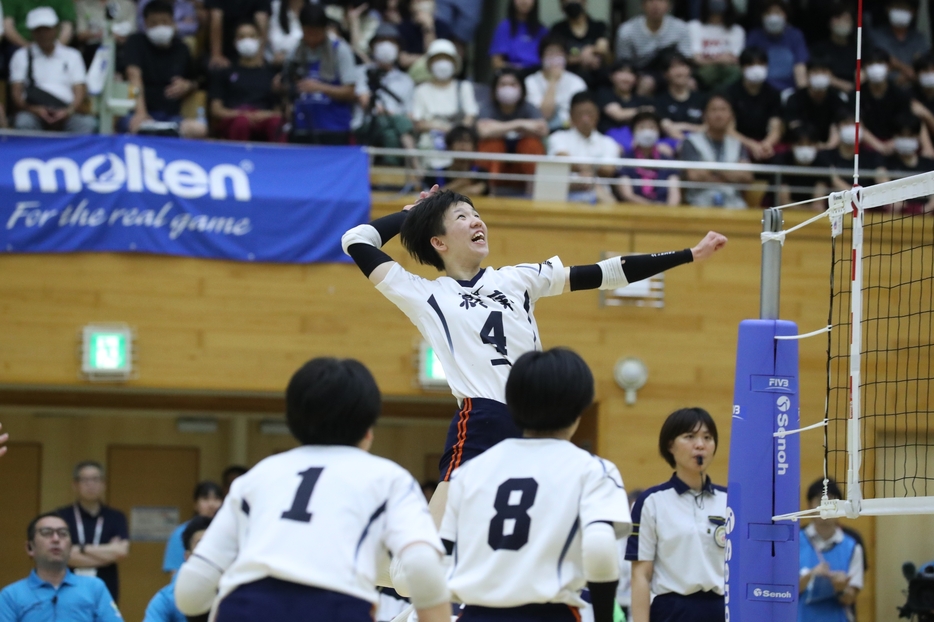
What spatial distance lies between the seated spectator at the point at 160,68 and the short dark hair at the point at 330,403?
957 cm

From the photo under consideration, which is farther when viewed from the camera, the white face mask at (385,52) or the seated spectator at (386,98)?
the white face mask at (385,52)

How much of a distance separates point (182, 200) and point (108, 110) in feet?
4.50

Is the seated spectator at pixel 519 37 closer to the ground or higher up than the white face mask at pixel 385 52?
higher up

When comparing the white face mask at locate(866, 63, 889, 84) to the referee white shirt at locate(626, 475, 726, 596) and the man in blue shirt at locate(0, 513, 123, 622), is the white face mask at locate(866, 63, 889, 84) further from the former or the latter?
the man in blue shirt at locate(0, 513, 123, 622)

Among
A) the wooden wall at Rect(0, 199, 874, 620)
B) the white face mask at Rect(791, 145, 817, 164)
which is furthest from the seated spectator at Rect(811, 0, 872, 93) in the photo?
the wooden wall at Rect(0, 199, 874, 620)

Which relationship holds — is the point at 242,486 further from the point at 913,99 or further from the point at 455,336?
the point at 913,99

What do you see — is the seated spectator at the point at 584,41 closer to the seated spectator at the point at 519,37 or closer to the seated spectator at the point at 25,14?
the seated spectator at the point at 519,37

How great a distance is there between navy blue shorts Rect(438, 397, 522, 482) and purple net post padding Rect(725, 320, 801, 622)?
1.60m

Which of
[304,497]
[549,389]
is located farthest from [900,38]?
[304,497]

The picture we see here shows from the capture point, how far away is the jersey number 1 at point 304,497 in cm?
408

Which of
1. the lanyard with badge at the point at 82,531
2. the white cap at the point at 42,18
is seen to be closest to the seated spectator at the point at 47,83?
the white cap at the point at 42,18

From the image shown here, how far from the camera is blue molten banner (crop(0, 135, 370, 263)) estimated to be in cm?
1229

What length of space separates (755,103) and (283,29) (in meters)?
5.48

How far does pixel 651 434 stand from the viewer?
1304 cm
